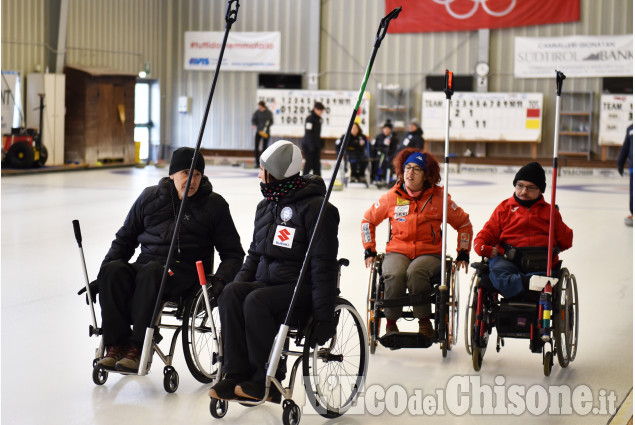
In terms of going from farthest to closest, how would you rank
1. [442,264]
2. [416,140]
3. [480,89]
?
[480,89] → [416,140] → [442,264]

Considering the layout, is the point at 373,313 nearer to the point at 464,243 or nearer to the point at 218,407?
the point at 464,243

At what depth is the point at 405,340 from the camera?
4.57 meters

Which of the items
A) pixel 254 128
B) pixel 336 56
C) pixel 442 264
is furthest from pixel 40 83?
pixel 442 264

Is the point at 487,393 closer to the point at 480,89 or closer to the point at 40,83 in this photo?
the point at 40,83

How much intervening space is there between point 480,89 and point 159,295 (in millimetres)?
18380

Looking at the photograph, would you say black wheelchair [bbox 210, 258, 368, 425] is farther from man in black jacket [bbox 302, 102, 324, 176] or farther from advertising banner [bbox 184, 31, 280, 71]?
advertising banner [bbox 184, 31, 280, 71]

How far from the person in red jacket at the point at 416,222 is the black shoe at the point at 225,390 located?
1330mm

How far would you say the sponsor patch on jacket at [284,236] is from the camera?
147 inches

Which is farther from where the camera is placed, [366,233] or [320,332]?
[366,233]

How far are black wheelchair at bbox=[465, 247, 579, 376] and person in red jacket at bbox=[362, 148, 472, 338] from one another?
30 cm

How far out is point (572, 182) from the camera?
1852 cm

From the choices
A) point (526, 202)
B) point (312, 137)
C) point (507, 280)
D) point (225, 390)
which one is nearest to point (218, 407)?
point (225, 390)

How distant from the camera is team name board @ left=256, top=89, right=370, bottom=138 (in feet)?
72.3

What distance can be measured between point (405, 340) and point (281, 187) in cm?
127
